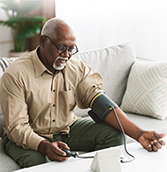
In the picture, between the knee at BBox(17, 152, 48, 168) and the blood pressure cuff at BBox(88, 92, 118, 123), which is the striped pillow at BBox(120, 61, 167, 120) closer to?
the blood pressure cuff at BBox(88, 92, 118, 123)

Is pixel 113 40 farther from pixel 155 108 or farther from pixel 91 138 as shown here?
pixel 91 138

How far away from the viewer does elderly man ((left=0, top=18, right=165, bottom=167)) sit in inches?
53.7

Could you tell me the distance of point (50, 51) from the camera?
4.79 feet

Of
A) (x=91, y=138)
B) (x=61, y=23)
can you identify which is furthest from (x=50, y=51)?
(x=91, y=138)

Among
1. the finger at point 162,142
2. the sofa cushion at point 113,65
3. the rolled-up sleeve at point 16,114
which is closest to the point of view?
the finger at point 162,142

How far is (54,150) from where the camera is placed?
1.18m

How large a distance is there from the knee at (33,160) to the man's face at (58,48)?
47 cm

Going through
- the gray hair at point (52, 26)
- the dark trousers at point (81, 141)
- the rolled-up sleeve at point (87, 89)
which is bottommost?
the dark trousers at point (81, 141)

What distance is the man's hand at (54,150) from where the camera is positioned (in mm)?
1136

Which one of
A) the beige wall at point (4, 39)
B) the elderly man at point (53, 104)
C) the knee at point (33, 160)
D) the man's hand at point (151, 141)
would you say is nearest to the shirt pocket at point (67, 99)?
the elderly man at point (53, 104)

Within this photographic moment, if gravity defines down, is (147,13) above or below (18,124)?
above

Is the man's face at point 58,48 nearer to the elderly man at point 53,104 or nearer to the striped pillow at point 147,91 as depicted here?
the elderly man at point 53,104

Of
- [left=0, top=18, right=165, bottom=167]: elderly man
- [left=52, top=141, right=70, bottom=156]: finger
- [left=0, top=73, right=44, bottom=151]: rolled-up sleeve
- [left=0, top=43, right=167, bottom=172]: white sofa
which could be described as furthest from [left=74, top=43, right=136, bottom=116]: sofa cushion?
[left=52, top=141, right=70, bottom=156]: finger

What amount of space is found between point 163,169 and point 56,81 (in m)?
0.76
